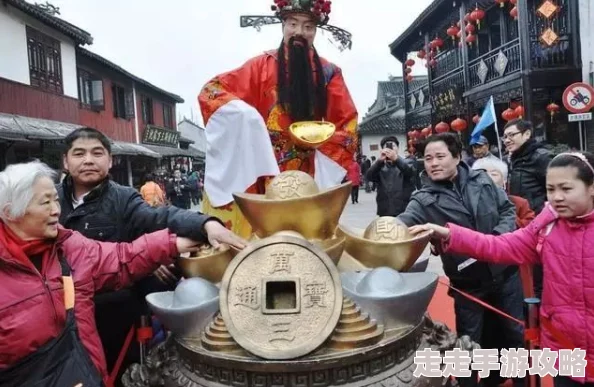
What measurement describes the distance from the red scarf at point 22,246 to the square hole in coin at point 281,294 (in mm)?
768

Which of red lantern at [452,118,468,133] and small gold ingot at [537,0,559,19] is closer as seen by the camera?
small gold ingot at [537,0,559,19]

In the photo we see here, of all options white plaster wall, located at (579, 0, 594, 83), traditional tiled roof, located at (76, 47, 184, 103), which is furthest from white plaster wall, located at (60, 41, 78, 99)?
white plaster wall, located at (579, 0, 594, 83)

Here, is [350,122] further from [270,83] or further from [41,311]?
[41,311]

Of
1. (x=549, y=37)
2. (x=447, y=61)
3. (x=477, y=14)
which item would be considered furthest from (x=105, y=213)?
(x=447, y=61)

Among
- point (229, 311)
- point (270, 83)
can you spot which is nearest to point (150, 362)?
point (229, 311)

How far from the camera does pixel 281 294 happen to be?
213 centimetres

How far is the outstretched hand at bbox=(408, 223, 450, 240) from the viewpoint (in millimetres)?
2416

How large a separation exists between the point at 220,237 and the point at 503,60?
1096 centimetres

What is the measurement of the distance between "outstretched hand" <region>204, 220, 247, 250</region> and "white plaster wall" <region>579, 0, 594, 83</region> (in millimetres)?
10215

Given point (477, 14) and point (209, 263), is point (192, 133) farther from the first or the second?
point (209, 263)

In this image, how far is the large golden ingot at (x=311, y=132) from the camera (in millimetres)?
2922

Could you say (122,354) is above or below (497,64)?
below

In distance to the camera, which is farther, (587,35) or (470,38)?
(470,38)

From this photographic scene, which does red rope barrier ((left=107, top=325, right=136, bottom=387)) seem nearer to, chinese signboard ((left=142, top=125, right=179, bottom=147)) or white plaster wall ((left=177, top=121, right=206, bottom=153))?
chinese signboard ((left=142, top=125, right=179, bottom=147))
